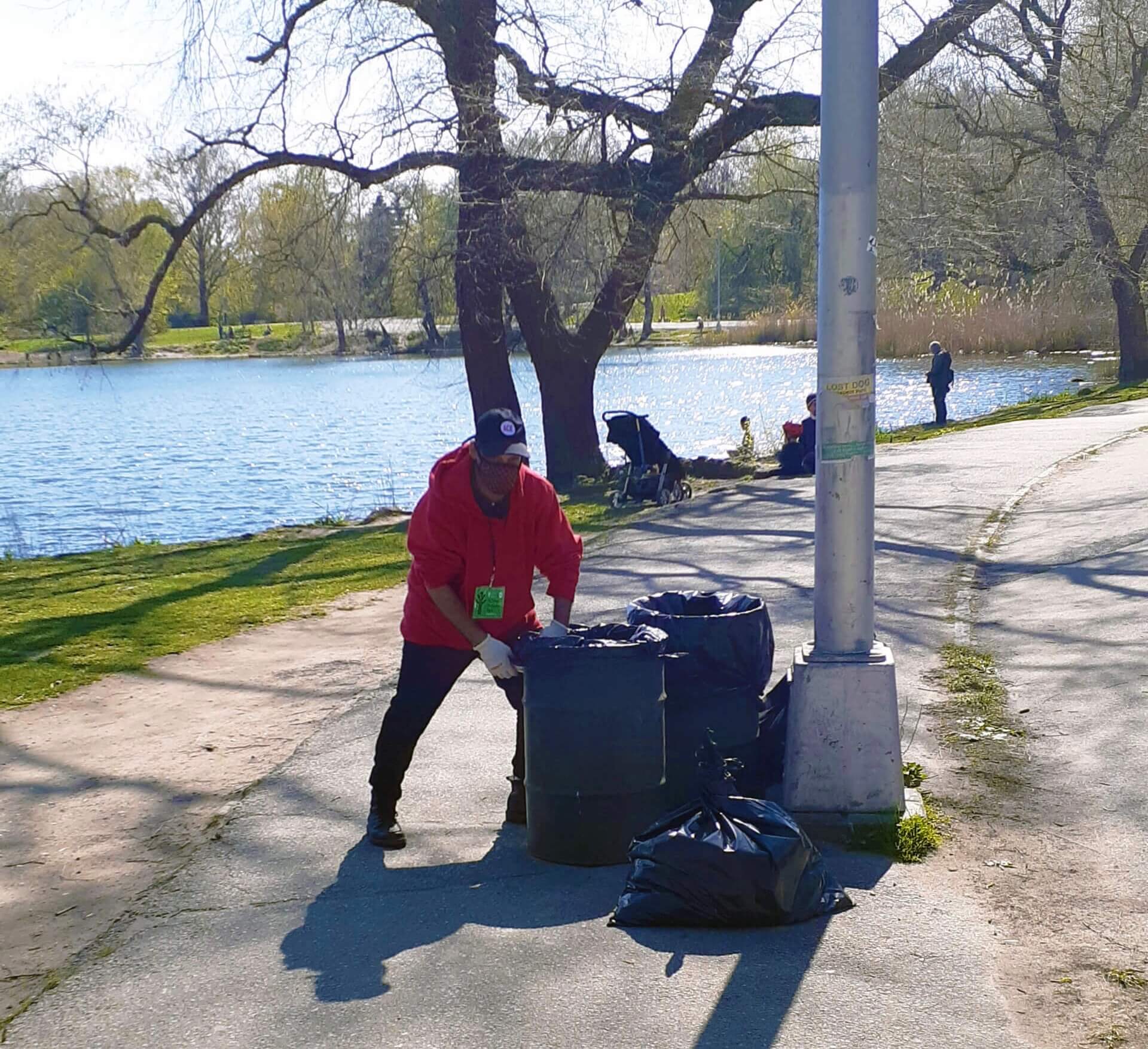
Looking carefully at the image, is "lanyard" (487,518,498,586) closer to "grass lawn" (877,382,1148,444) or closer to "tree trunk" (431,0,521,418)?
"tree trunk" (431,0,521,418)

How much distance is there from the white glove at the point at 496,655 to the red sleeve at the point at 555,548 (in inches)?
13.5

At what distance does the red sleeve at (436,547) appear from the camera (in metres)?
5.41

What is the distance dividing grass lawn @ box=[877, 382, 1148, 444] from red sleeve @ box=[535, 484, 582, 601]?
19750mm

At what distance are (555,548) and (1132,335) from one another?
116 feet

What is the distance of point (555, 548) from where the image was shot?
18.5 feet

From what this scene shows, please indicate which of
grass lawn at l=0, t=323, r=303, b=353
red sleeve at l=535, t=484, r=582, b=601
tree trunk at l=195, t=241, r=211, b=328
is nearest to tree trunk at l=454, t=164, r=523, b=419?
tree trunk at l=195, t=241, r=211, b=328

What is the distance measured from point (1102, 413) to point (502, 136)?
44.3ft

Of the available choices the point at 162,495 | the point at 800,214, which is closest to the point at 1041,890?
the point at 800,214

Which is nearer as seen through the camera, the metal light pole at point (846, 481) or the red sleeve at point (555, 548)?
the metal light pole at point (846, 481)

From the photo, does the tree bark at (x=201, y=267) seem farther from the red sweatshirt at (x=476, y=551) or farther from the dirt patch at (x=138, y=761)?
the red sweatshirt at (x=476, y=551)

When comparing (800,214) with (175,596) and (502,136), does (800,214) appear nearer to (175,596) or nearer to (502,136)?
(502,136)

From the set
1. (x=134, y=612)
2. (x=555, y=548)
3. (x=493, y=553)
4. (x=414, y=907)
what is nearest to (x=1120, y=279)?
(x=134, y=612)

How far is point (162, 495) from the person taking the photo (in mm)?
27047

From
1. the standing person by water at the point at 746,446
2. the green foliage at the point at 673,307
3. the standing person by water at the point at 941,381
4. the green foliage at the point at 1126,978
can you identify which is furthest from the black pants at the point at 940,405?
the green foliage at the point at 1126,978
